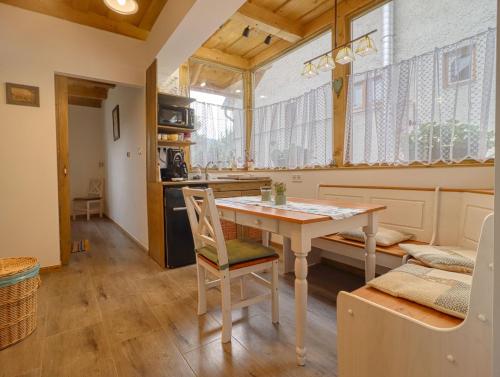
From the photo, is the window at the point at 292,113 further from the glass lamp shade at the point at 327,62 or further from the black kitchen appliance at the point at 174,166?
the black kitchen appliance at the point at 174,166

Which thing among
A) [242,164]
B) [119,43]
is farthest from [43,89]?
[242,164]

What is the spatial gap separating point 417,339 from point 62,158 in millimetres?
3290

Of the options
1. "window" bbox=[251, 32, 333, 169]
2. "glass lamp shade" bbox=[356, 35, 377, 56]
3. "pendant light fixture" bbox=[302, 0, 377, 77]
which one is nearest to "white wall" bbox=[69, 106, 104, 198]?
"window" bbox=[251, 32, 333, 169]

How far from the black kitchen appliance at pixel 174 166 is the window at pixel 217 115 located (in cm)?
45

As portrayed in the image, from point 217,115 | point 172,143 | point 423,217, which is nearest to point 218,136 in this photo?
point 217,115

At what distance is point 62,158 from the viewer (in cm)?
279

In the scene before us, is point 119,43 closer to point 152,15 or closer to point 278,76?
point 152,15

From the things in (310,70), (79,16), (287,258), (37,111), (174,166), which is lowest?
(287,258)

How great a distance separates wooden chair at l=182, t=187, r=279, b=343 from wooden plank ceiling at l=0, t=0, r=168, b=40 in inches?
88.6

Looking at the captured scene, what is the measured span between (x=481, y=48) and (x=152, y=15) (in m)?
2.98

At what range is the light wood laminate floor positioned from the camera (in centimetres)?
133

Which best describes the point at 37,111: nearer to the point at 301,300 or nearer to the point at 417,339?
the point at 301,300

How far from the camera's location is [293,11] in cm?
298

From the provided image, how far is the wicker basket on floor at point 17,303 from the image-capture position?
1.50 m
